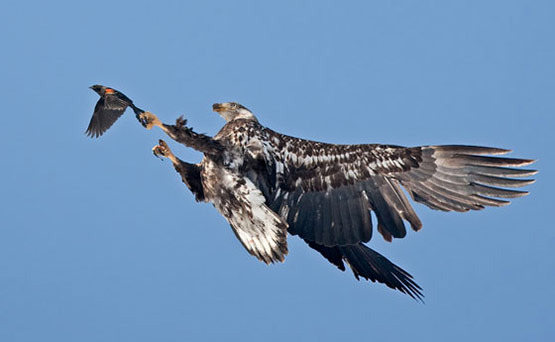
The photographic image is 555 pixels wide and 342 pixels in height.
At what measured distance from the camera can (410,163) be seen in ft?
36.5

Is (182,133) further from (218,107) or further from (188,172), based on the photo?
(218,107)

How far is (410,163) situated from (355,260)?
1538 millimetres

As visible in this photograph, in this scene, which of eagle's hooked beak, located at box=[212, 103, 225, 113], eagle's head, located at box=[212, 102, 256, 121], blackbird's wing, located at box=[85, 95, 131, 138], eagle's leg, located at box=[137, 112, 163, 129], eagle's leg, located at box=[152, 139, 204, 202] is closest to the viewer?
eagle's leg, located at box=[137, 112, 163, 129]

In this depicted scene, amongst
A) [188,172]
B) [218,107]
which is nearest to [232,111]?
[218,107]

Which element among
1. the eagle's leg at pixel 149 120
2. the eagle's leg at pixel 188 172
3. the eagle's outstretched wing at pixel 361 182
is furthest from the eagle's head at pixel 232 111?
the eagle's leg at pixel 149 120

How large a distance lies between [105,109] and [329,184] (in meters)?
4.45

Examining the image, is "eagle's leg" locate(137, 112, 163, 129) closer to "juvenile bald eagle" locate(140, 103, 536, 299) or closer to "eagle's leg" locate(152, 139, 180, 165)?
"juvenile bald eagle" locate(140, 103, 536, 299)

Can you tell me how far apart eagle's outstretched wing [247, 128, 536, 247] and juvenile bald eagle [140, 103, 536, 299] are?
12 millimetres

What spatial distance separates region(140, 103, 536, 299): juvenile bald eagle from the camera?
1073cm

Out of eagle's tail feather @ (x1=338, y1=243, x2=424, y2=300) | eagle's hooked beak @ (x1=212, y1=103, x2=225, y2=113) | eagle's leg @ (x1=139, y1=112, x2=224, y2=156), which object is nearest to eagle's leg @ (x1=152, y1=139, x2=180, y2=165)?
eagle's leg @ (x1=139, y1=112, x2=224, y2=156)

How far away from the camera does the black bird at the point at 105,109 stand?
12602 millimetres

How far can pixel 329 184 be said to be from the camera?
37.5 ft

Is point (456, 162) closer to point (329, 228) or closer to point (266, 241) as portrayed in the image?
→ point (329, 228)

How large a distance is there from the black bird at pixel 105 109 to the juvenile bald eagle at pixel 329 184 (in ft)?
5.70
